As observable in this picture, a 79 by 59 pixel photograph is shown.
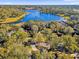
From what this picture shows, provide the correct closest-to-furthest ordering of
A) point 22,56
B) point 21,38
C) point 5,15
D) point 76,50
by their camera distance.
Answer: point 22,56, point 76,50, point 21,38, point 5,15

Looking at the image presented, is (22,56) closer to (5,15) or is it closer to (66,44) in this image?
(66,44)

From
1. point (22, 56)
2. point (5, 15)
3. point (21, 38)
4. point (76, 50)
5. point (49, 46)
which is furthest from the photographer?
point (5, 15)

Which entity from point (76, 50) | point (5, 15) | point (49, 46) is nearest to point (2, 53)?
point (49, 46)

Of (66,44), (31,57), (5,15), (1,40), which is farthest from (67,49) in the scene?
(5,15)

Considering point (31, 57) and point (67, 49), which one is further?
point (67, 49)

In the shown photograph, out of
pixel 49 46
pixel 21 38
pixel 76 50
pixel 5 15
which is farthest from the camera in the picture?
pixel 5 15

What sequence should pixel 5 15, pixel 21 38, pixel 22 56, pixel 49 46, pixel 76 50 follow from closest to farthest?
pixel 22 56 → pixel 76 50 → pixel 49 46 → pixel 21 38 → pixel 5 15

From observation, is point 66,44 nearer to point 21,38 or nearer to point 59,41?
point 59,41

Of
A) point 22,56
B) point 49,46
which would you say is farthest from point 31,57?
point 49,46
